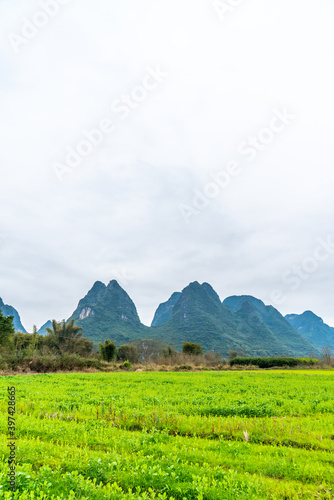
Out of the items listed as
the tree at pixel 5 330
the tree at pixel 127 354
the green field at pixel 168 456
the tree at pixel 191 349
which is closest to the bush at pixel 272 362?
the tree at pixel 191 349

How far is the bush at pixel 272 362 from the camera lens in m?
76.8

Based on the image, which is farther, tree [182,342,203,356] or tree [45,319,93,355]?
tree [182,342,203,356]

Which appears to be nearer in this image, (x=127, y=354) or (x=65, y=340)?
(x=65, y=340)

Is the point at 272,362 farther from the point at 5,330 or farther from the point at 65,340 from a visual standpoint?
the point at 5,330

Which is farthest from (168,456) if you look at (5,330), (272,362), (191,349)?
(191,349)

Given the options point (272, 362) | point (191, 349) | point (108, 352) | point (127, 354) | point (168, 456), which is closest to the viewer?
point (168, 456)

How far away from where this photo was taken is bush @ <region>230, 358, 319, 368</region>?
76.8 m

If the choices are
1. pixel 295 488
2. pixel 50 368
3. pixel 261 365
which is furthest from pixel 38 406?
pixel 261 365

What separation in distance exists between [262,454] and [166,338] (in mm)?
174079

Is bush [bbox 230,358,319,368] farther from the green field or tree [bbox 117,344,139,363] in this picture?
the green field

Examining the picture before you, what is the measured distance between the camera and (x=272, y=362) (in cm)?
7856

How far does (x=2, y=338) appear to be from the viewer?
203 feet

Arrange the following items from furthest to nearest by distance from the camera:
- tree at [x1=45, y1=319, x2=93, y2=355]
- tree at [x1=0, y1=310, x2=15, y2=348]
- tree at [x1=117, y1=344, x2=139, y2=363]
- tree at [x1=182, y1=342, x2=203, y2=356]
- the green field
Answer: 1. tree at [x1=182, y1=342, x2=203, y2=356]
2. tree at [x1=117, y1=344, x2=139, y2=363]
3. tree at [x1=45, y1=319, x2=93, y2=355]
4. tree at [x1=0, y1=310, x2=15, y2=348]
5. the green field

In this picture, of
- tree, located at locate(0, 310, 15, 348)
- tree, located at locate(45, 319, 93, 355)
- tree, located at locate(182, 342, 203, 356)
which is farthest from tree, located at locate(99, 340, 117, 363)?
tree, located at locate(182, 342, 203, 356)
